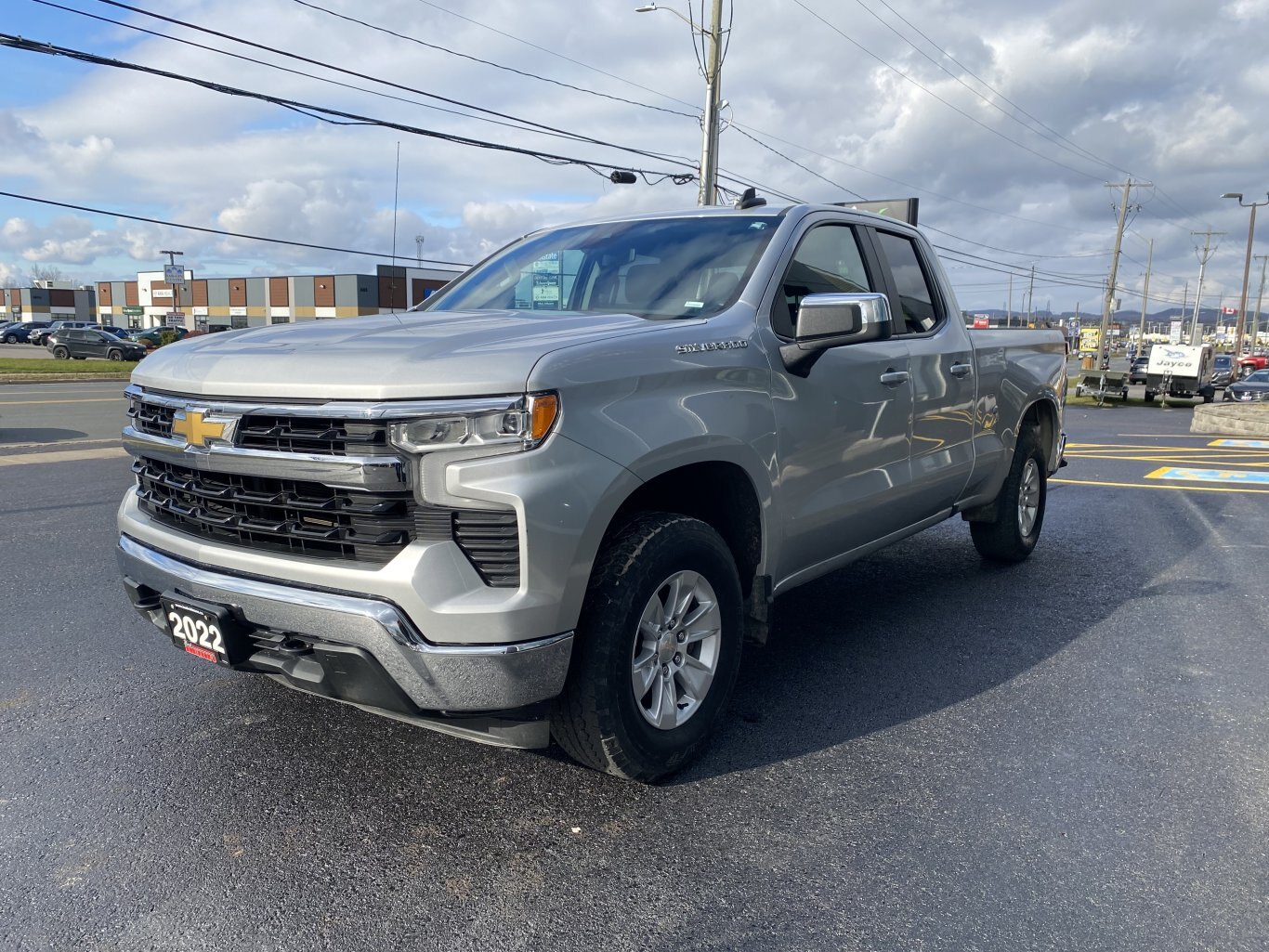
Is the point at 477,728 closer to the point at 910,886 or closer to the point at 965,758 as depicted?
the point at 910,886

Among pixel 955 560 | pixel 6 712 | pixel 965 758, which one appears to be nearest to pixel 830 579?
pixel 955 560

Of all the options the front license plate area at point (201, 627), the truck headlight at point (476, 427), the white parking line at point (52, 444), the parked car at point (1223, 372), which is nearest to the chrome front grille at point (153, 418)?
the front license plate area at point (201, 627)

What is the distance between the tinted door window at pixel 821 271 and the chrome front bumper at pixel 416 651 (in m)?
1.68

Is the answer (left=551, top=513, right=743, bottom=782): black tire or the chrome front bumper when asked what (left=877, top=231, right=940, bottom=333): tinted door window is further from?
the chrome front bumper

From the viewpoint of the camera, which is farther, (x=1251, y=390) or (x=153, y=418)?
(x=1251, y=390)

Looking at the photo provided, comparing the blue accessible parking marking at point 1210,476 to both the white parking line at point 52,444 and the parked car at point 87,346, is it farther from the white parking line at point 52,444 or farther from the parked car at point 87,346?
the parked car at point 87,346

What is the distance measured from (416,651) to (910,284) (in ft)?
11.2

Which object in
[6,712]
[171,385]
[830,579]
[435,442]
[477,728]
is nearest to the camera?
[435,442]

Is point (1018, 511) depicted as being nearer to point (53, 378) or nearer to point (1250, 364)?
point (53, 378)

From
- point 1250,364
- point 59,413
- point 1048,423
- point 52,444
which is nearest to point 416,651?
point 1048,423

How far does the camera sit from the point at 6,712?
3.67 meters

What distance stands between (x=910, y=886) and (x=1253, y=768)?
1.62 meters

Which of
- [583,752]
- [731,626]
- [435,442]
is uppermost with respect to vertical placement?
[435,442]

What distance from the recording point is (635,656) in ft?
9.95
